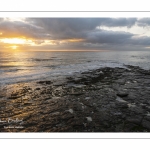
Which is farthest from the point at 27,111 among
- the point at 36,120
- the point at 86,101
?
the point at 86,101

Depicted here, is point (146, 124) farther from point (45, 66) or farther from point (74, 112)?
point (45, 66)

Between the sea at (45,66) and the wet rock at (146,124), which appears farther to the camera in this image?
the sea at (45,66)

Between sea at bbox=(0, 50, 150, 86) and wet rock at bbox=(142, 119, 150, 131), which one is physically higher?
sea at bbox=(0, 50, 150, 86)

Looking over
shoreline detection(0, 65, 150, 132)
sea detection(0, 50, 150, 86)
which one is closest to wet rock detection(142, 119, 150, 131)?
shoreline detection(0, 65, 150, 132)

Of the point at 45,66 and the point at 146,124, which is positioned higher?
the point at 45,66

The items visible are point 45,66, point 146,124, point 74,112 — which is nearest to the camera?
point 146,124

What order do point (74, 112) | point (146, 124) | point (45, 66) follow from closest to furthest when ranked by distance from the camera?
point (146, 124) < point (74, 112) < point (45, 66)

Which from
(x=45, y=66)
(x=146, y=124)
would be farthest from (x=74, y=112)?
(x=45, y=66)

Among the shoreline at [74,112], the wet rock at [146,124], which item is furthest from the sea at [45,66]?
the wet rock at [146,124]

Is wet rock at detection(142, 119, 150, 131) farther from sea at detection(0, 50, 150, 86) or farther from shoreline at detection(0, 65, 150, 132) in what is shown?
sea at detection(0, 50, 150, 86)

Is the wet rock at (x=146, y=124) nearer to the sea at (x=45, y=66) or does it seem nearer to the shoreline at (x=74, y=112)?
the shoreline at (x=74, y=112)

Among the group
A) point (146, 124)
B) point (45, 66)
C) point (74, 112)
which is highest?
point (45, 66)

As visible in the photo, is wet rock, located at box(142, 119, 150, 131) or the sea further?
the sea
